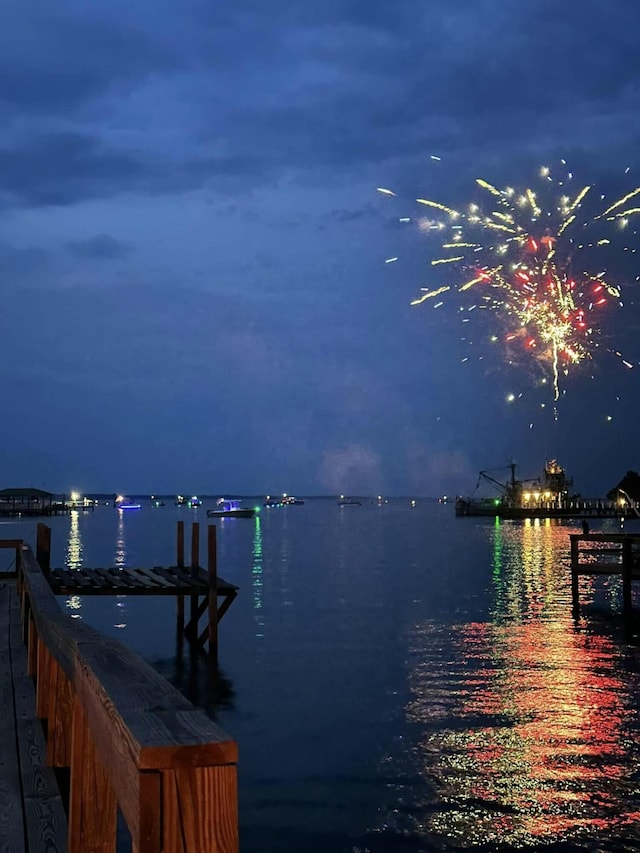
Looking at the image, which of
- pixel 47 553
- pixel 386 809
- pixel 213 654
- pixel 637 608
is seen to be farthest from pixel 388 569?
pixel 386 809

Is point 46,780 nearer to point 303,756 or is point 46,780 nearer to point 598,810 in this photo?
point 598,810

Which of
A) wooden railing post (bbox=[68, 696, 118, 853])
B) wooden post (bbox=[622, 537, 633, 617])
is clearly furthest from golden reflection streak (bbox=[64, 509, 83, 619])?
wooden railing post (bbox=[68, 696, 118, 853])

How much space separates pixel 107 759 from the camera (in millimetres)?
2596

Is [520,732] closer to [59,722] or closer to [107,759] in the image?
[59,722]

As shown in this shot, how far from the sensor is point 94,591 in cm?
2264

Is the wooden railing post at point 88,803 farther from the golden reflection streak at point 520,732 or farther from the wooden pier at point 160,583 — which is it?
the wooden pier at point 160,583

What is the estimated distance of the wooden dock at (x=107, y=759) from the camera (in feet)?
6.59

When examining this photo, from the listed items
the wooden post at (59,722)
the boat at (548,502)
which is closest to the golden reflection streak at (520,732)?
the wooden post at (59,722)

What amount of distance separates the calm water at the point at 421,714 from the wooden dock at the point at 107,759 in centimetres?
686

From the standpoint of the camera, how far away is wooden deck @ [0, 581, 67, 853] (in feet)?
14.1

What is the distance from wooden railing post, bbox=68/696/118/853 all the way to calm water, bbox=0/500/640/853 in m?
8.75

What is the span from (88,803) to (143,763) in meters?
1.63

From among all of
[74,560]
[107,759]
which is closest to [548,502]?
[74,560]

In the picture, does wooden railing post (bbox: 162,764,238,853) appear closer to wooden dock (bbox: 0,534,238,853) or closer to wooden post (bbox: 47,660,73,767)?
wooden dock (bbox: 0,534,238,853)
